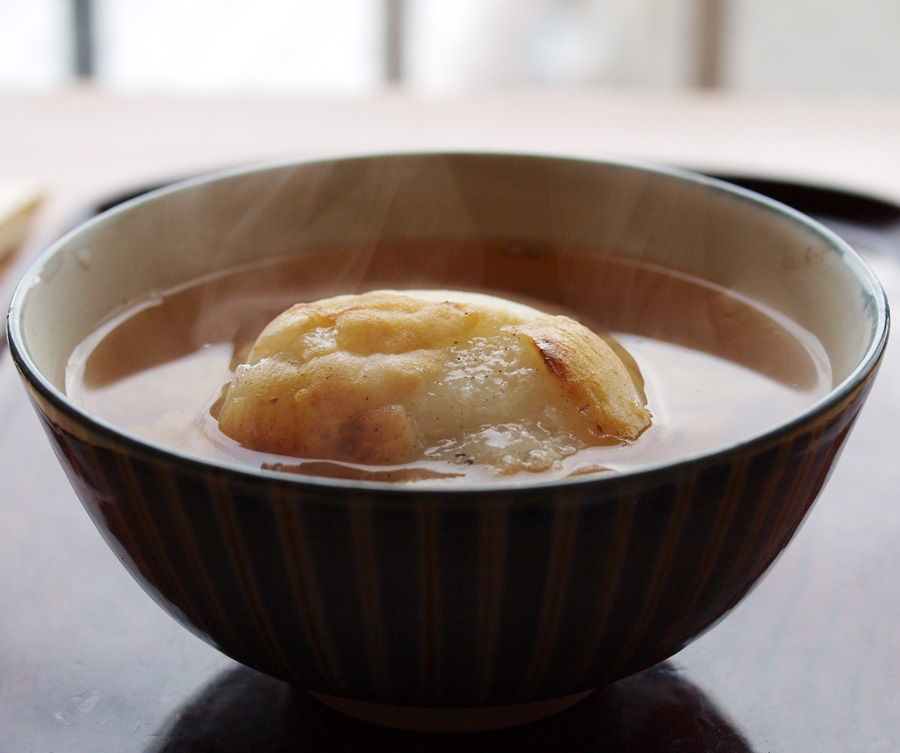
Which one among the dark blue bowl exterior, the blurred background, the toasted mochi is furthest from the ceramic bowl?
the blurred background

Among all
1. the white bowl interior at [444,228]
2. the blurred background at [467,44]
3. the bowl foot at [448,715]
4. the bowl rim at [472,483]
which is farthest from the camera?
the blurred background at [467,44]

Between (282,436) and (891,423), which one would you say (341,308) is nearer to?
(282,436)

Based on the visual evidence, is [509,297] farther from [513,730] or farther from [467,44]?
[467,44]


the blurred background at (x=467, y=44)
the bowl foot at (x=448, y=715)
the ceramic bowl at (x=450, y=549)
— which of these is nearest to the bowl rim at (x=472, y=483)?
the ceramic bowl at (x=450, y=549)

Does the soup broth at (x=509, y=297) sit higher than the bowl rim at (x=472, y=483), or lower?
lower

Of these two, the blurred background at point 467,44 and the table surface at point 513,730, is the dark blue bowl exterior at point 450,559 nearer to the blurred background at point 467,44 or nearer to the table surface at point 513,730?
the table surface at point 513,730

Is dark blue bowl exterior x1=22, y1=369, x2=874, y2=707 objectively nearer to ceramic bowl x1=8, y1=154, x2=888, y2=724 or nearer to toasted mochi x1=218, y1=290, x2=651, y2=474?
ceramic bowl x1=8, y1=154, x2=888, y2=724

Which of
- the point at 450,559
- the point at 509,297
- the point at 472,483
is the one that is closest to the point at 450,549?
the point at 450,559
